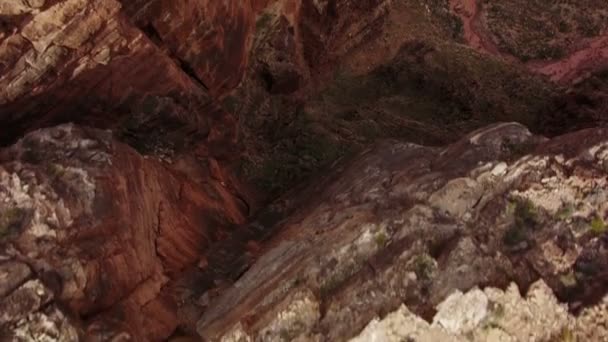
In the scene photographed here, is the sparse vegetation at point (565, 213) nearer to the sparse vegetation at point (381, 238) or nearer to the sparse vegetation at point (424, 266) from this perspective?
the sparse vegetation at point (424, 266)

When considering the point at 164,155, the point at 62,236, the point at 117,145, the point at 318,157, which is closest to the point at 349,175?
the point at 318,157

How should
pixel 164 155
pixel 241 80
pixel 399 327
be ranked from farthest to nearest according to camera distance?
pixel 241 80, pixel 164 155, pixel 399 327

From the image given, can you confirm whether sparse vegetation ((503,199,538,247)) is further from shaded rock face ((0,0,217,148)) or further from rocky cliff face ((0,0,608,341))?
shaded rock face ((0,0,217,148))

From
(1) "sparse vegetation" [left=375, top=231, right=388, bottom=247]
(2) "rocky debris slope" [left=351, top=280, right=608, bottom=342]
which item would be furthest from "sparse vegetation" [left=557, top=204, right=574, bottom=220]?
(1) "sparse vegetation" [left=375, top=231, right=388, bottom=247]

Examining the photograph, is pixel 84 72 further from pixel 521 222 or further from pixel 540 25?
pixel 540 25

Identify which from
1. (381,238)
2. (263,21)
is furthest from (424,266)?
(263,21)

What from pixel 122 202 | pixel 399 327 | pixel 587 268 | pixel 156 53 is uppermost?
pixel 156 53

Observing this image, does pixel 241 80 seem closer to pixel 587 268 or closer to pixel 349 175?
pixel 349 175
